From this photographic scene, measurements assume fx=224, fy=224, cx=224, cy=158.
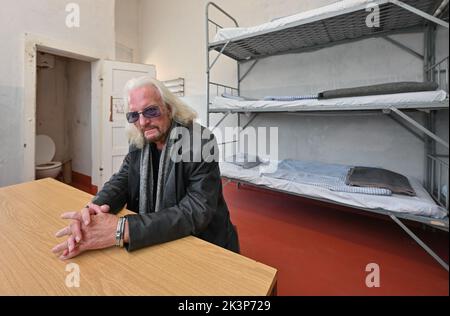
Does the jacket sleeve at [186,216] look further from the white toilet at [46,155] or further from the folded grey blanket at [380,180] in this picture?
the white toilet at [46,155]

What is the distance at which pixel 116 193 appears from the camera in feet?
2.78

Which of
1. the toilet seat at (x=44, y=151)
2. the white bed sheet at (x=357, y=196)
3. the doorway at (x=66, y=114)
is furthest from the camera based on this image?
the doorway at (x=66, y=114)

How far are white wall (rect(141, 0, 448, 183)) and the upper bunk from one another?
0.08 m

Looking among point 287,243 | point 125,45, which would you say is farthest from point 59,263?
point 125,45

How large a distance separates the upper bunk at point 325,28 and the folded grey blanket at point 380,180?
884mm

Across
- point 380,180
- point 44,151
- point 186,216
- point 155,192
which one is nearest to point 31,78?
point 44,151

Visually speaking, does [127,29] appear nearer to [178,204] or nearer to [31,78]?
[31,78]

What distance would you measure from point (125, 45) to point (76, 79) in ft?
2.95

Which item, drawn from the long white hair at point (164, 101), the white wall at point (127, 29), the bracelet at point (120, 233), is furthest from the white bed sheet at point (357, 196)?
the white wall at point (127, 29)

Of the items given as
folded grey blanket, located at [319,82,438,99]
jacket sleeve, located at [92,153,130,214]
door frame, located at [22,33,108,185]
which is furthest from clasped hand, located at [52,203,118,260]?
door frame, located at [22,33,108,185]

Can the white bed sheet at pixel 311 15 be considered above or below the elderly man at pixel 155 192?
above

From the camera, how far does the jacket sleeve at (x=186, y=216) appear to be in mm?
563

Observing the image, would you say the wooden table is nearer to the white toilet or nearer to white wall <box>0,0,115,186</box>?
white wall <box>0,0,115,186</box>

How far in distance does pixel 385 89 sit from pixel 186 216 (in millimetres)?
1322
